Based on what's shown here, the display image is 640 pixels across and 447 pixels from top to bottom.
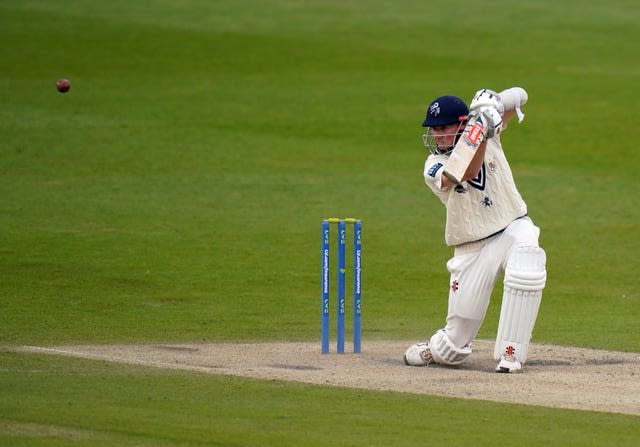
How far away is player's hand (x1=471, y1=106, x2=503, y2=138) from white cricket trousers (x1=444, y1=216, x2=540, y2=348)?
28.3 inches

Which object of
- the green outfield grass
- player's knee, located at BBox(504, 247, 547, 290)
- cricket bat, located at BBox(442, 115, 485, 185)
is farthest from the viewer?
player's knee, located at BBox(504, 247, 547, 290)

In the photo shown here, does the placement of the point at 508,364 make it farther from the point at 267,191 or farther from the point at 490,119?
the point at 267,191

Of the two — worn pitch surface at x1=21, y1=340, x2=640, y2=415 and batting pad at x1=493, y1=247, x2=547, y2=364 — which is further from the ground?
batting pad at x1=493, y1=247, x2=547, y2=364

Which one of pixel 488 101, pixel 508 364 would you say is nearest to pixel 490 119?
pixel 488 101

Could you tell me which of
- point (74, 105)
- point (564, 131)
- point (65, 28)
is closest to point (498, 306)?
point (564, 131)

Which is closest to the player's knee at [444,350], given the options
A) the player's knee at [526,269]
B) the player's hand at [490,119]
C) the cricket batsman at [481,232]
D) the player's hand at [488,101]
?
the cricket batsman at [481,232]

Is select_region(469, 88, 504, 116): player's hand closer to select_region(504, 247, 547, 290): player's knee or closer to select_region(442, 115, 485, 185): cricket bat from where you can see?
select_region(442, 115, 485, 185): cricket bat

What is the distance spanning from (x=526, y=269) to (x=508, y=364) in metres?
0.60

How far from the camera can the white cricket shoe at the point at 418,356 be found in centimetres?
915

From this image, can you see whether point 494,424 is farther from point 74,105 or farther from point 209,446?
point 74,105

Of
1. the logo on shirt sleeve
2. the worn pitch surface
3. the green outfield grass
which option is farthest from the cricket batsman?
the green outfield grass

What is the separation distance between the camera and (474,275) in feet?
29.9

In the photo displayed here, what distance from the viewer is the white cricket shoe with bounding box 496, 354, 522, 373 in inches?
343

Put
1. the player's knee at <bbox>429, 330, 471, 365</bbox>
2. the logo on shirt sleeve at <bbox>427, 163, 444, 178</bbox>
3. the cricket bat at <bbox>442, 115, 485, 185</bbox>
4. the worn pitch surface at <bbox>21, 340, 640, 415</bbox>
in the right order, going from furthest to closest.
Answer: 1. the player's knee at <bbox>429, 330, 471, 365</bbox>
2. the logo on shirt sleeve at <bbox>427, 163, 444, 178</bbox>
3. the cricket bat at <bbox>442, 115, 485, 185</bbox>
4. the worn pitch surface at <bbox>21, 340, 640, 415</bbox>
